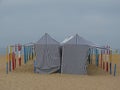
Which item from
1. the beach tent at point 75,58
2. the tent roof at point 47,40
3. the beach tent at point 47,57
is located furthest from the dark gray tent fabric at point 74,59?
the tent roof at point 47,40

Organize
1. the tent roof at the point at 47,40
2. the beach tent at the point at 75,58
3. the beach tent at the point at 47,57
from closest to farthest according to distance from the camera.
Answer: the beach tent at the point at 75,58, the beach tent at the point at 47,57, the tent roof at the point at 47,40

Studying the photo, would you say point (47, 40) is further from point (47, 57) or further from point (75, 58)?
point (75, 58)

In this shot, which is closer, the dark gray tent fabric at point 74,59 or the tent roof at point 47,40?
the dark gray tent fabric at point 74,59

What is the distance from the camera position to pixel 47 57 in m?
17.7

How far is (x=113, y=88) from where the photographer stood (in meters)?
12.9

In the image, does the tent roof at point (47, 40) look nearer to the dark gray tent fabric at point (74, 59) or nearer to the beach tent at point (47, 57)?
the beach tent at point (47, 57)

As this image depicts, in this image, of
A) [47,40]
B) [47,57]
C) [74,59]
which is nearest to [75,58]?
[74,59]

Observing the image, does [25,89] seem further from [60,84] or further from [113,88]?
[113,88]

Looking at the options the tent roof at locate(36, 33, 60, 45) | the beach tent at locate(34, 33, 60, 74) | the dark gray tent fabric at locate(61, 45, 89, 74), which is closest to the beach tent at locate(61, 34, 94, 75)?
the dark gray tent fabric at locate(61, 45, 89, 74)

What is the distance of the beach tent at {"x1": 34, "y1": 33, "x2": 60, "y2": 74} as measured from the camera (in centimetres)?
1769

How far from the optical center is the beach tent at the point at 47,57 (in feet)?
58.0

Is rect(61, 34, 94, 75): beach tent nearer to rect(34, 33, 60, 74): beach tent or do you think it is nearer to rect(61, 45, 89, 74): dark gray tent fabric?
rect(61, 45, 89, 74): dark gray tent fabric

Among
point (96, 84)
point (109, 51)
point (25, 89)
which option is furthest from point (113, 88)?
point (109, 51)

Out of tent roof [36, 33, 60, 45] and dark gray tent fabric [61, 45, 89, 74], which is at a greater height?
tent roof [36, 33, 60, 45]
